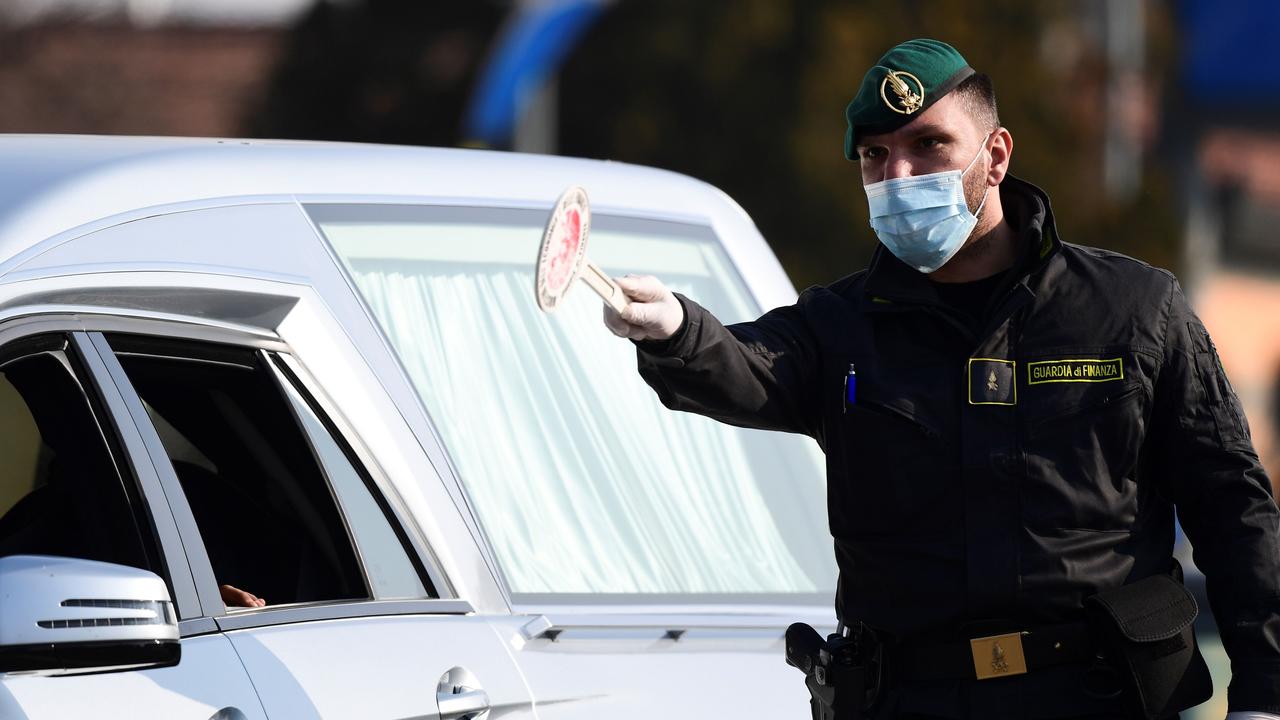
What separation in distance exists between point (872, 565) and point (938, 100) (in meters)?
0.73

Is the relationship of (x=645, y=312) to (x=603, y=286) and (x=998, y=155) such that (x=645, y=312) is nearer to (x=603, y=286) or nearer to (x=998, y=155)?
(x=603, y=286)

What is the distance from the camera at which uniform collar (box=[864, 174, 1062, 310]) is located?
2904 mm

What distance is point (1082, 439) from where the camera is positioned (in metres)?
2.79

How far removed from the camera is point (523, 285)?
3553mm

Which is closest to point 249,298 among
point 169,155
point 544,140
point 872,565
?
point 169,155

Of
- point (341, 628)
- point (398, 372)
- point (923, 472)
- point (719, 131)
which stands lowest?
point (341, 628)

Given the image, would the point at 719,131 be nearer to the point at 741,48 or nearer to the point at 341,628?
the point at 741,48

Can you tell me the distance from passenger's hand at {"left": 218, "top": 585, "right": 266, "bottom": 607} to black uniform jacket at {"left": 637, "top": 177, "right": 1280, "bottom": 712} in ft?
2.44

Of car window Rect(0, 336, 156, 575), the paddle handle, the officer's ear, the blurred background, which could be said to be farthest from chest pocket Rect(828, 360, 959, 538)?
the blurred background

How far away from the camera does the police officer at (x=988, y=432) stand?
9.02 feet

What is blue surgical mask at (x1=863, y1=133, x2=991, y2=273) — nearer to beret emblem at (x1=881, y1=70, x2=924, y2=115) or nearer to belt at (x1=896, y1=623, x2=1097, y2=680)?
beret emblem at (x1=881, y1=70, x2=924, y2=115)

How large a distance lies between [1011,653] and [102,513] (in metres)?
1.34

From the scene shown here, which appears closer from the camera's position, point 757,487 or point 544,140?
point 757,487

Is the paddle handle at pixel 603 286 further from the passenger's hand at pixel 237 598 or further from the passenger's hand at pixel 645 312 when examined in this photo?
the passenger's hand at pixel 237 598
